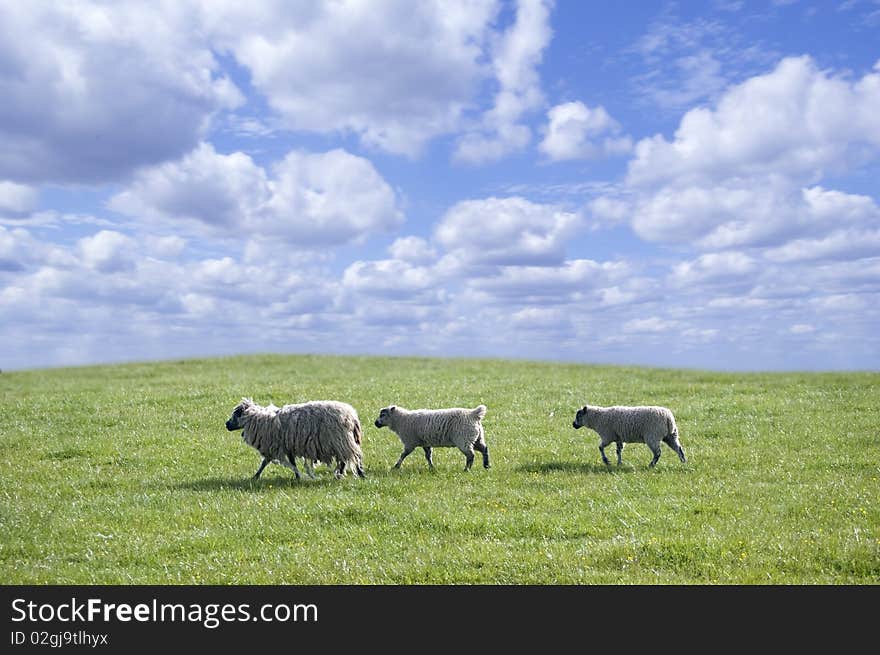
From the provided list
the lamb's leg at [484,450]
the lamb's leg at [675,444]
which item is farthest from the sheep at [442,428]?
the lamb's leg at [675,444]

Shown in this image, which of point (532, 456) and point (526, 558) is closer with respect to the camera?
point (526, 558)

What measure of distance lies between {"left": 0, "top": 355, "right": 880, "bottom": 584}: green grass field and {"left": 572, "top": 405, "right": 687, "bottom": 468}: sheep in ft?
1.98

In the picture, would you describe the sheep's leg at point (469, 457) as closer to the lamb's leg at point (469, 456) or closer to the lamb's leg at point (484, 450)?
the lamb's leg at point (469, 456)

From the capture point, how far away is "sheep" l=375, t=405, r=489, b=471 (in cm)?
1792

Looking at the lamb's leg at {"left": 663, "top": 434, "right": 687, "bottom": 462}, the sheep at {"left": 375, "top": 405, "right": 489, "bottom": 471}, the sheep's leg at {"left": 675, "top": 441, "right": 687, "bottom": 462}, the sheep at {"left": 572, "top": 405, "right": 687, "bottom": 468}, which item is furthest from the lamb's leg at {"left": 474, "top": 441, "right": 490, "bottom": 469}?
the sheep's leg at {"left": 675, "top": 441, "right": 687, "bottom": 462}

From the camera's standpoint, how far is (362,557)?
39.4ft

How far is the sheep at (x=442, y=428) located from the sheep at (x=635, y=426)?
282 cm

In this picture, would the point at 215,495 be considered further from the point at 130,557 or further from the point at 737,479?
the point at 737,479

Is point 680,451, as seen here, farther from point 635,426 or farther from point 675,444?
point 635,426

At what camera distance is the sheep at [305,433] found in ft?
57.2

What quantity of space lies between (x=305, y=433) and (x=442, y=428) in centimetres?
324
